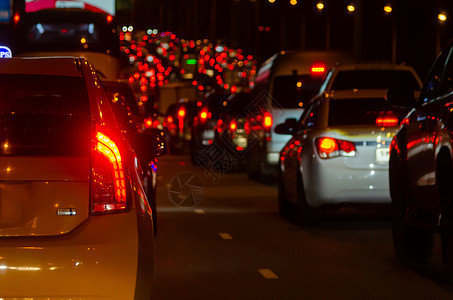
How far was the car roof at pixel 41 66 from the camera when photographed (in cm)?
575

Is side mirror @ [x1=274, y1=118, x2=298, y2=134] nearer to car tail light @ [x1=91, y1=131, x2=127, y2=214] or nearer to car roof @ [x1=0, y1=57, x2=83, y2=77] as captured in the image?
car roof @ [x1=0, y1=57, x2=83, y2=77]

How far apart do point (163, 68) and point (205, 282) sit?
56983 mm

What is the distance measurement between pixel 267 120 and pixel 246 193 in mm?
1397

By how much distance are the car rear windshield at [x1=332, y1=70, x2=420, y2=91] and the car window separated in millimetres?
5298

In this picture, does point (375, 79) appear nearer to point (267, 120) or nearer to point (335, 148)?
point (267, 120)

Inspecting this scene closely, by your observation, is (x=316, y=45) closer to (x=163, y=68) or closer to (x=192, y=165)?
(x=163, y=68)

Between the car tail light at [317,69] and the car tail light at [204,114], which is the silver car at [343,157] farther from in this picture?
the car tail light at [204,114]

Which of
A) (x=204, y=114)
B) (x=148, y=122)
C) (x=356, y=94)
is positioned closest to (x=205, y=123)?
(x=204, y=114)

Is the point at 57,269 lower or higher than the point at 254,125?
higher

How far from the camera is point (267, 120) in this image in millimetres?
18094

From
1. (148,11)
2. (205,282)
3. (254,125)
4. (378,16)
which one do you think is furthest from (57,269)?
(148,11)

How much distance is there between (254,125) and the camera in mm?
19656

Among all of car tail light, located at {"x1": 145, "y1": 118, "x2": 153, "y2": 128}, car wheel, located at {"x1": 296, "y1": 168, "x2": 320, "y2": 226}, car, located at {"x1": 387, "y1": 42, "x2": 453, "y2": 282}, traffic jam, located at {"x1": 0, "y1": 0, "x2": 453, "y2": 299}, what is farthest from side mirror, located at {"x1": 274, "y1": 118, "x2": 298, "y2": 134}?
car, located at {"x1": 387, "y1": 42, "x2": 453, "y2": 282}

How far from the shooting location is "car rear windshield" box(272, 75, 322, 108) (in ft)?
59.3
